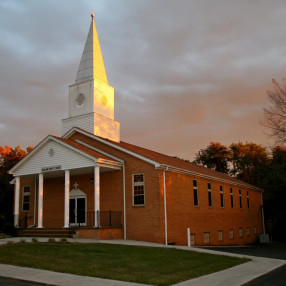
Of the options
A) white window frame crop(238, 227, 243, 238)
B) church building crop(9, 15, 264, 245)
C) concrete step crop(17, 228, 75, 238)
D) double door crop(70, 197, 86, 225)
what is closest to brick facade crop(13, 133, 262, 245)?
church building crop(9, 15, 264, 245)

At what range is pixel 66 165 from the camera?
22.1 m

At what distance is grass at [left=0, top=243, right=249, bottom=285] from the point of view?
443 inches

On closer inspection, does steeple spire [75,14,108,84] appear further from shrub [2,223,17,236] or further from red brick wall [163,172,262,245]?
shrub [2,223,17,236]

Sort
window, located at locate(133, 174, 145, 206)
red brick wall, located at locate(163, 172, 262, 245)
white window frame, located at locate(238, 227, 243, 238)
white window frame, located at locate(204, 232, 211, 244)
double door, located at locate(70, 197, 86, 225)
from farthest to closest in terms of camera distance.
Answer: white window frame, located at locate(238, 227, 243, 238) < white window frame, located at locate(204, 232, 211, 244) < double door, located at locate(70, 197, 86, 225) < red brick wall, located at locate(163, 172, 262, 245) < window, located at locate(133, 174, 145, 206)

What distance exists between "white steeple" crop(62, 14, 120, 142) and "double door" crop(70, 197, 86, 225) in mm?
4927

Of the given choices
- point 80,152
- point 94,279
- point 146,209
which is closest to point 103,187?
point 80,152

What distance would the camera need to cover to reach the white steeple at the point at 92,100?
26.5 metres

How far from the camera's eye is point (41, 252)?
48.8ft

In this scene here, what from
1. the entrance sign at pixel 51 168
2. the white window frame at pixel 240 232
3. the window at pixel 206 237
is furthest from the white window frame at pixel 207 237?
the entrance sign at pixel 51 168

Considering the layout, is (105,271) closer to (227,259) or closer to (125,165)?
(227,259)

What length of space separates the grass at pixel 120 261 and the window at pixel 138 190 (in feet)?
17.5

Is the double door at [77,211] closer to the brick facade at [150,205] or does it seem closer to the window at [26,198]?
the brick facade at [150,205]

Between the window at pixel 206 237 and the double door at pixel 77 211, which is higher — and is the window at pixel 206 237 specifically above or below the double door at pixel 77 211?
below

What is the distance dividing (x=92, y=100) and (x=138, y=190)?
325 inches
